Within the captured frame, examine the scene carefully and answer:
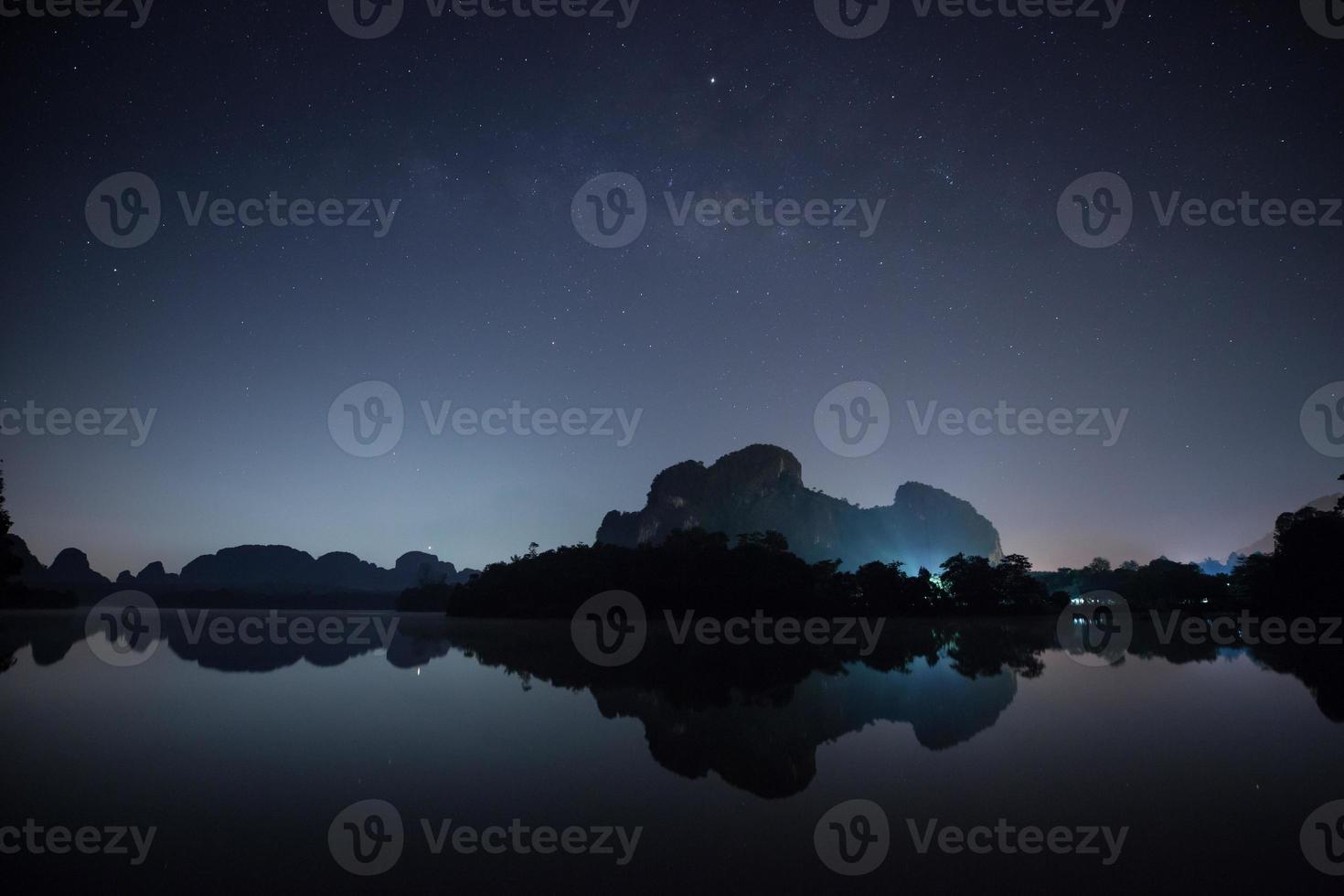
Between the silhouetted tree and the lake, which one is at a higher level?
the silhouetted tree

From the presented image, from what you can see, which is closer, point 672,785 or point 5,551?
point 672,785

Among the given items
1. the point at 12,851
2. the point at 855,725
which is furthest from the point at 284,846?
the point at 855,725

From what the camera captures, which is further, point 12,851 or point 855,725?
point 855,725

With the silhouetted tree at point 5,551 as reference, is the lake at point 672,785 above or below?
below

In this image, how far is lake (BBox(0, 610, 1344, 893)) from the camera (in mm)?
5824

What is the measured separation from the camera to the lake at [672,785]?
582cm

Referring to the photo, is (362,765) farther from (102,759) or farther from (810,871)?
(810,871)

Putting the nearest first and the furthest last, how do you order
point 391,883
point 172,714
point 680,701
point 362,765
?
point 391,883, point 362,765, point 172,714, point 680,701

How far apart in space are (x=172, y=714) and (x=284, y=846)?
9453 mm

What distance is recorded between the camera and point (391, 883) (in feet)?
18.5

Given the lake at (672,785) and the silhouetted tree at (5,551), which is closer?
the lake at (672,785)

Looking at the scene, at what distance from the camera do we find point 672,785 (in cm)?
813

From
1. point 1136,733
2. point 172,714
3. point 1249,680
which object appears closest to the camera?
point 1136,733

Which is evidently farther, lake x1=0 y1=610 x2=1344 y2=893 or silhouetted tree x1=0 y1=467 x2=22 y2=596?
silhouetted tree x1=0 y1=467 x2=22 y2=596
